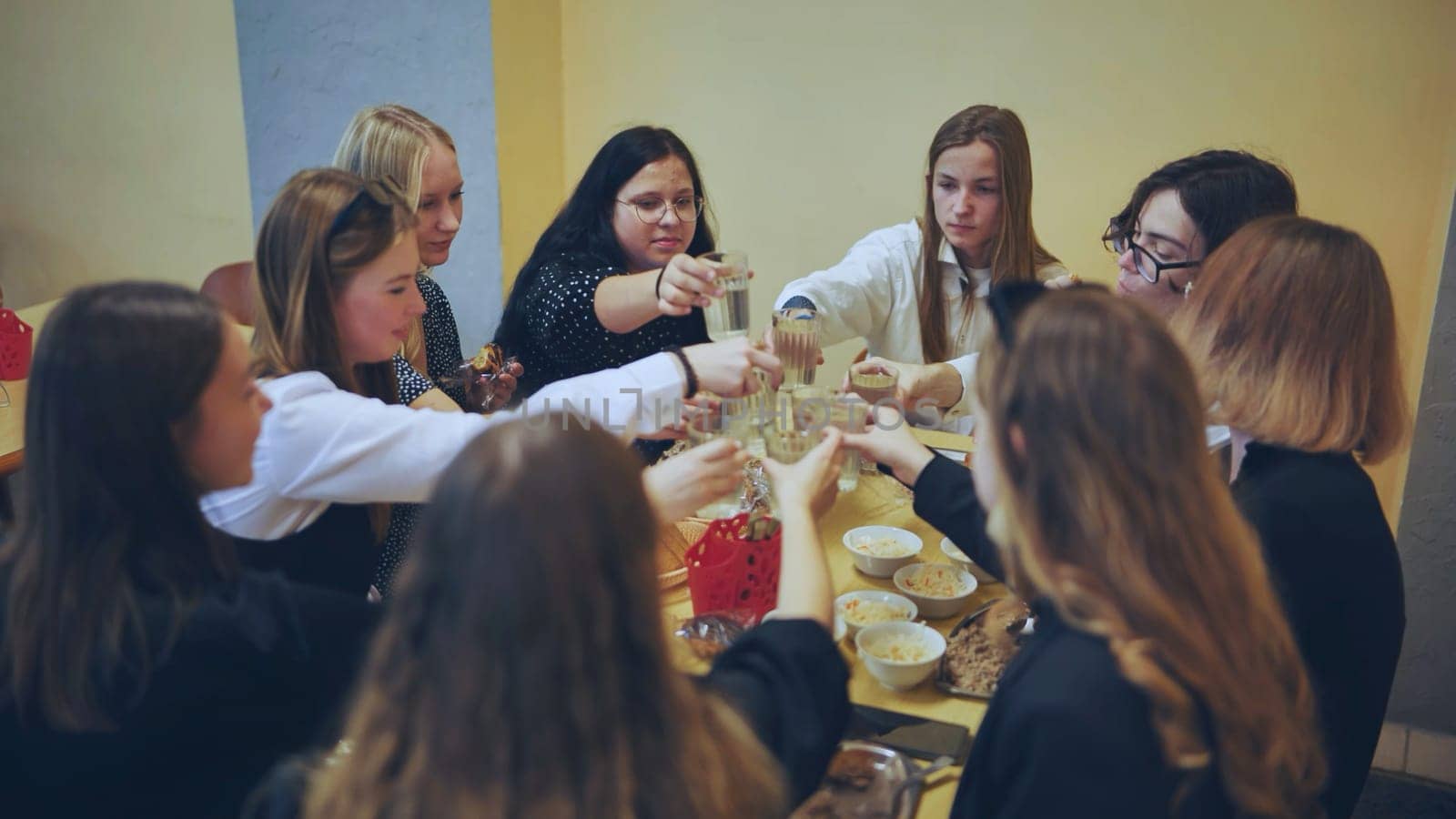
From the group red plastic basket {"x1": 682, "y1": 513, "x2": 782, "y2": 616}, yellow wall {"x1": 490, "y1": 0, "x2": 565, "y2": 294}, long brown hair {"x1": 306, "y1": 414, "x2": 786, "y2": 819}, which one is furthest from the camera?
Result: yellow wall {"x1": 490, "y1": 0, "x2": 565, "y2": 294}

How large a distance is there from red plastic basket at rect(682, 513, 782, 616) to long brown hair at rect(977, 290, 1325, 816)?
62cm

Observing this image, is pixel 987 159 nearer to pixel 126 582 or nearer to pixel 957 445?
pixel 957 445

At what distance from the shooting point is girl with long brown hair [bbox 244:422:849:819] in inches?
35.5

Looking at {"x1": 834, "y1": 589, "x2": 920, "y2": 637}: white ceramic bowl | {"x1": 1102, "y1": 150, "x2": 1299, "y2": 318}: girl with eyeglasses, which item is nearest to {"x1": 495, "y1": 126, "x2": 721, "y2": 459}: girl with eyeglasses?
{"x1": 834, "y1": 589, "x2": 920, "y2": 637}: white ceramic bowl

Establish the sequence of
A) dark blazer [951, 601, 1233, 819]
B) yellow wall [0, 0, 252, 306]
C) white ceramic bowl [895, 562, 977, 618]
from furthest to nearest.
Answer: yellow wall [0, 0, 252, 306], white ceramic bowl [895, 562, 977, 618], dark blazer [951, 601, 1233, 819]

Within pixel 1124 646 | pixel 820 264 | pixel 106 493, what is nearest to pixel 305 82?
pixel 820 264

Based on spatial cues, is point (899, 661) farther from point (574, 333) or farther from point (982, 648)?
point (574, 333)

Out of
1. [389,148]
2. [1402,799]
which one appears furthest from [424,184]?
[1402,799]

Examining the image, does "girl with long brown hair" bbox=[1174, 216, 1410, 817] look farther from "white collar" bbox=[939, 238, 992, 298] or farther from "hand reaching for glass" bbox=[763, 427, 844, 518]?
"white collar" bbox=[939, 238, 992, 298]

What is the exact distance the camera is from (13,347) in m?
3.13

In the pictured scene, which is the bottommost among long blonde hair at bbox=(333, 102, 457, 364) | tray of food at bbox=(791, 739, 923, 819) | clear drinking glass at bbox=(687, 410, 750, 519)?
tray of food at bbox=(791, 739, 923, 819)

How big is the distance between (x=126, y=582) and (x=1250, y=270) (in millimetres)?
1597

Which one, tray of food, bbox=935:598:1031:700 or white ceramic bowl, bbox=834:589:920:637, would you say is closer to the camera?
tray of food, bbox=935:598:1031:700

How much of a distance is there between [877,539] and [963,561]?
0.17 meters
